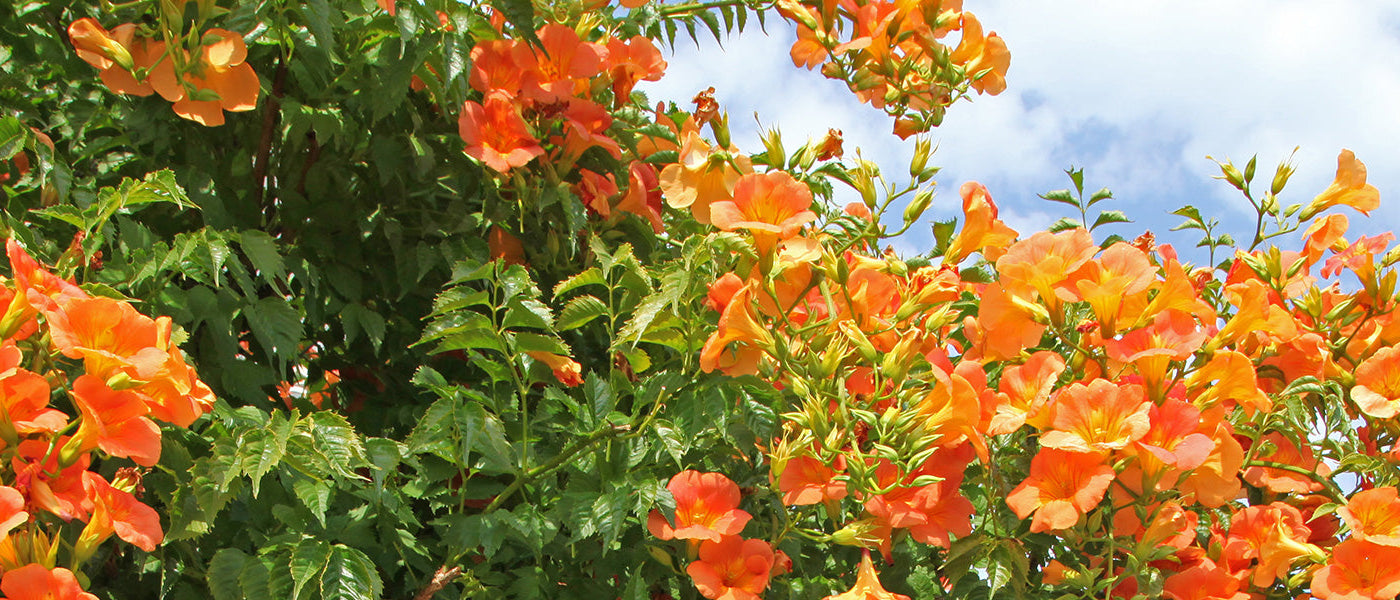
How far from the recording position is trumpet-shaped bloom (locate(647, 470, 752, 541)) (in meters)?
1.91

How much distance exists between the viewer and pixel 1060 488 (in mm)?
1828

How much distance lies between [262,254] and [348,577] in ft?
1.92

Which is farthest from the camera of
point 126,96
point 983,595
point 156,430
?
point 126,96

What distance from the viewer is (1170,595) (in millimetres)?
2186

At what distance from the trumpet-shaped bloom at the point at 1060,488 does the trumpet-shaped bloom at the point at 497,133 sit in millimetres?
1107

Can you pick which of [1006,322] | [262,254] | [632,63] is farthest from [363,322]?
[1006,322]

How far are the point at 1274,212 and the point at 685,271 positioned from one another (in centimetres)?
140

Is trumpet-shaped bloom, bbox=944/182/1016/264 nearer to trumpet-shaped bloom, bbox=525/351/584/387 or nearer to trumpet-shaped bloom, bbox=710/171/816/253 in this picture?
trumpet-shaped bloom, bbox=710/171/816/253

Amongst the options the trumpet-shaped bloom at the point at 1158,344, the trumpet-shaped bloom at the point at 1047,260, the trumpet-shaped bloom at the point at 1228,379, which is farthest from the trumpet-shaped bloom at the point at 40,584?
the trumpet-shaped bloom at the point at 1228,379

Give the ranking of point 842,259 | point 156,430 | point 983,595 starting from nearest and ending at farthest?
1. point 156,430
2. point 842,259
3. point 983,595

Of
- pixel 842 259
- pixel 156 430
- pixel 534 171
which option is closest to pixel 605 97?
pixel 534 171

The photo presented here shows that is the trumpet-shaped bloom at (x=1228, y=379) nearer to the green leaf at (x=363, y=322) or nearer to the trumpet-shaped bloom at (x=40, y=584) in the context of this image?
the green leaf at (x=363, y=322)

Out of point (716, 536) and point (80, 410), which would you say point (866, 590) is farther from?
point (80, 410)

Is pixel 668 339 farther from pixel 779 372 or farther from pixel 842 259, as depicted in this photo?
pixel 842 259
